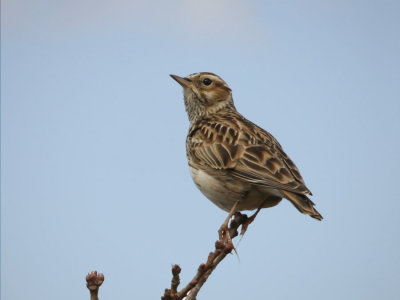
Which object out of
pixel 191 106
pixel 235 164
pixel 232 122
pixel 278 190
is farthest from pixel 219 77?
pixel 278 190

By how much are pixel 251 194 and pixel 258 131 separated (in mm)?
1577

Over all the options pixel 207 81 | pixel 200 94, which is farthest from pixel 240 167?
pixel 207 81

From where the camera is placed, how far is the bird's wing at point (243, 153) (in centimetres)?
605

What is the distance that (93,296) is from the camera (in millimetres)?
4348

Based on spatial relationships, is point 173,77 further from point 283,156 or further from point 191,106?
point 283,156

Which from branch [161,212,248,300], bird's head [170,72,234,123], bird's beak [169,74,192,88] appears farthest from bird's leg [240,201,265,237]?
bird's beak [169,74,192,88]

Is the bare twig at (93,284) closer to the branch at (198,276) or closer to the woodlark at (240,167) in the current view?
the branch at (198,276)

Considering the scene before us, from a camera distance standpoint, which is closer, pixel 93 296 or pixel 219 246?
pixel 93 296

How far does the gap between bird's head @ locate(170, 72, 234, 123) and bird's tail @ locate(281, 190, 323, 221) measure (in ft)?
9.86

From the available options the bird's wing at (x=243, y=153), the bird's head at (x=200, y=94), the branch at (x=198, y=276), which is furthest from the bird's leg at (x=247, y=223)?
the bird's head at (x=200, y=94)

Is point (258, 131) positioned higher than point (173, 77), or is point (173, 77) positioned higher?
point (173, 77)

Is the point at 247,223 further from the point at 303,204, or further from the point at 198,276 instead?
the point at 198,276

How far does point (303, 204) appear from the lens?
5668 mm

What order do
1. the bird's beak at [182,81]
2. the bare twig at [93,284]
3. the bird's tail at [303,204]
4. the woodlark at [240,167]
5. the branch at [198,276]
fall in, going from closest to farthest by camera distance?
the bare twig at [93,284]
the branch at [198,276]
the bird's tail at [303,204]
the woodlark at [240,167]
the bird's beak at [182,81]
